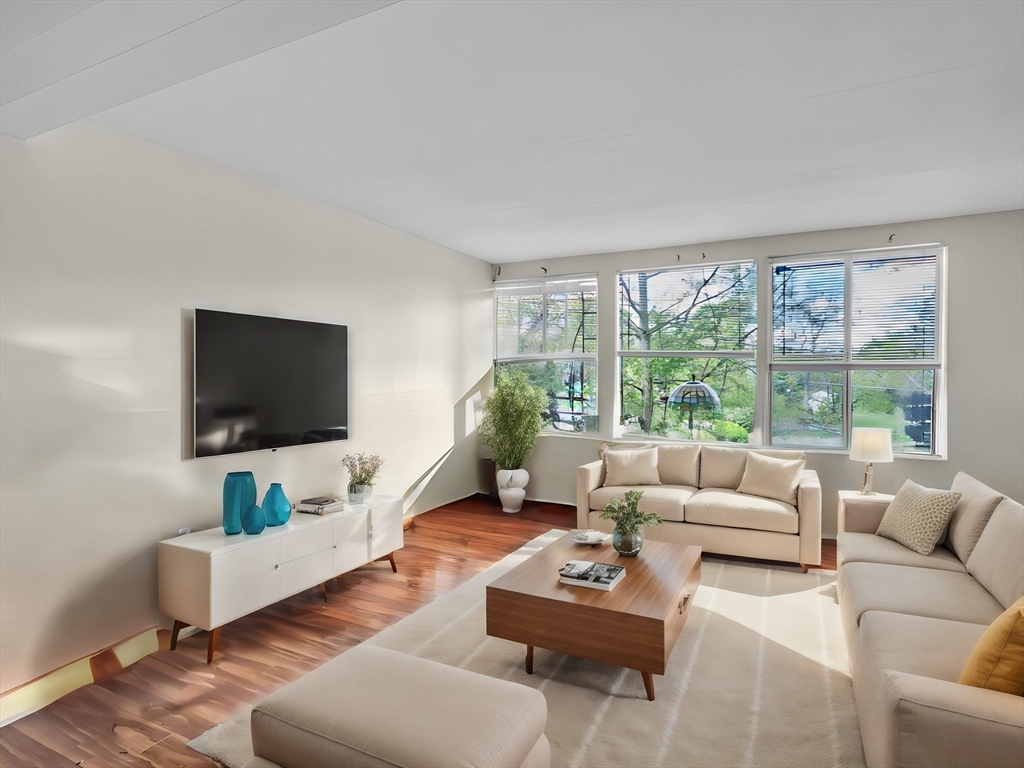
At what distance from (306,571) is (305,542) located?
17 centimetres

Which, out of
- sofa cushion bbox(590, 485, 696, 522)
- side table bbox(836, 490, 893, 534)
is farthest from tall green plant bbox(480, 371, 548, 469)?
side table bbox(836, 490, 893, 534)

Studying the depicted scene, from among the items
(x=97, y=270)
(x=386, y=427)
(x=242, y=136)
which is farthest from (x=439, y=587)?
(x=242, y=136)

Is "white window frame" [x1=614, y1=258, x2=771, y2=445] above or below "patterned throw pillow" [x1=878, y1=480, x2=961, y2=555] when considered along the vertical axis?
above

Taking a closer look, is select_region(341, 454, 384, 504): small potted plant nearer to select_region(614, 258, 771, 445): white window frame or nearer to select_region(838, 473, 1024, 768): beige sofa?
select_region(614, 258, 771, 445): white window frame

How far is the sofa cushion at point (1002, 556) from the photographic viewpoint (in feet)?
7.72

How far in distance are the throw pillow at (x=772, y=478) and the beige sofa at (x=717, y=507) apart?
0.07 metres

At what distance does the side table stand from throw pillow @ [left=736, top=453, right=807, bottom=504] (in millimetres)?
713

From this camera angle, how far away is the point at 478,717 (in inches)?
65.2

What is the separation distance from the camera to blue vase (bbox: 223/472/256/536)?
3.20m

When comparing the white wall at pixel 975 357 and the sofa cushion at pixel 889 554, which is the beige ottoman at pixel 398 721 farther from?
the white wall at pixel 975 357

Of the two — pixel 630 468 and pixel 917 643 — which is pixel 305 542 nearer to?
pixel 630 468

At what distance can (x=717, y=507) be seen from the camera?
4430 mm

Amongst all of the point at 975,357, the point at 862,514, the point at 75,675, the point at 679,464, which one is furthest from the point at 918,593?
the point at 75,675

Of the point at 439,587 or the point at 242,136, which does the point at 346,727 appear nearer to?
the point at 439,587
